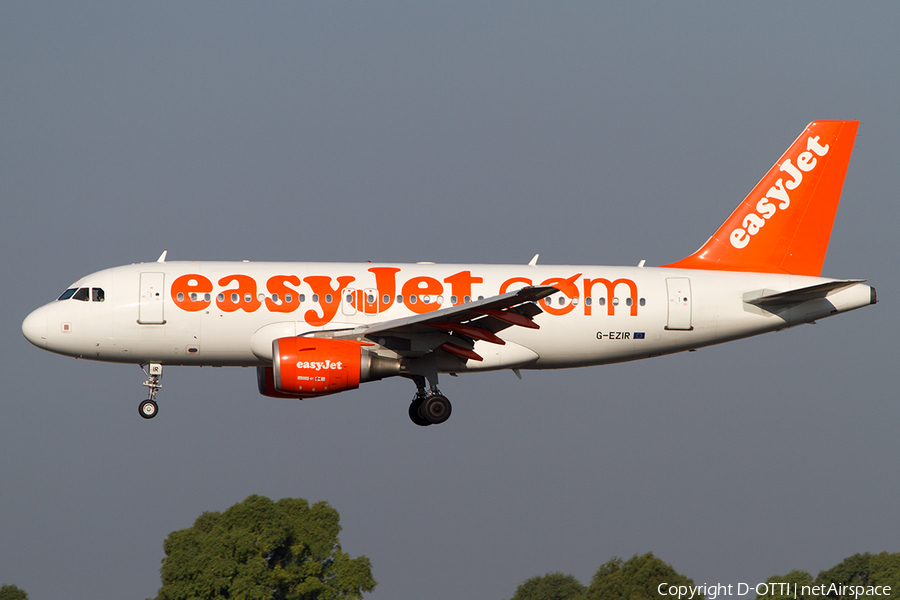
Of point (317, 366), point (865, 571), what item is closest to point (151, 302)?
point (317, 366)

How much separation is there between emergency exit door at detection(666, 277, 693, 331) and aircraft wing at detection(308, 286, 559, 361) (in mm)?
5234

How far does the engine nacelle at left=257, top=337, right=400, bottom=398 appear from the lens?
28.7 metres

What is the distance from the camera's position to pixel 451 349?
1212 inches

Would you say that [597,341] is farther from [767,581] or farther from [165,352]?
[767,581]

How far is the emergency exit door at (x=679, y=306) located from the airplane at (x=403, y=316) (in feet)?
0.14

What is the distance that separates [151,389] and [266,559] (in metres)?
45.3

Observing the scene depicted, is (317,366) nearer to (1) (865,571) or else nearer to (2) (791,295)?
(2) (791,295)

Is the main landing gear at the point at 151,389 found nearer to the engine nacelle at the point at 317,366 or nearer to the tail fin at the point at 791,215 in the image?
the engine nacelle at the point at 317,366

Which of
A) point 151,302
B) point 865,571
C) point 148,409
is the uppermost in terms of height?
point 151,302

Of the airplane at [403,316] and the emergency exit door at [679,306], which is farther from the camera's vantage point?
the emergency exit door at [679,306]

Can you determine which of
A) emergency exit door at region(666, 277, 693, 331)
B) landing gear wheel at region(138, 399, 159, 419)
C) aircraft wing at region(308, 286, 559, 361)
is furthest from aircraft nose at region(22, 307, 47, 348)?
emergency exit door at region(666, 277, 693, 331)

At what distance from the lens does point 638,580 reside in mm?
74500

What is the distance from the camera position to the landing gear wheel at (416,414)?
105 feet

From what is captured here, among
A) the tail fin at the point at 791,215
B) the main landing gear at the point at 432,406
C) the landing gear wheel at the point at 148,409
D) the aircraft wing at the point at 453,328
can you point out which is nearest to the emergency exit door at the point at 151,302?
the landing gear wheel at the point at 148,409
